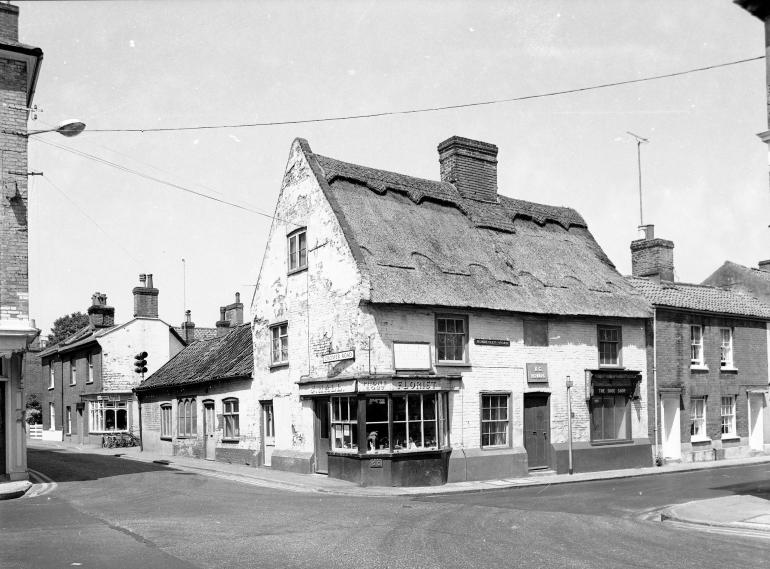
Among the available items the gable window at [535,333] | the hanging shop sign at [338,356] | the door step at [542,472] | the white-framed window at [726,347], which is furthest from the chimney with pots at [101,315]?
the white-framed window at [726,347]

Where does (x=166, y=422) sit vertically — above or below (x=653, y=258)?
below

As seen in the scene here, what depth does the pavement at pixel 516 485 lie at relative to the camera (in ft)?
43.9

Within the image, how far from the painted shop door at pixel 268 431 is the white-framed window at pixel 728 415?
16333 mm

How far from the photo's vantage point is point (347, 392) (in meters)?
20.8

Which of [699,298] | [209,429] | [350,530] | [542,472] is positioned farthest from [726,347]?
[350,530]

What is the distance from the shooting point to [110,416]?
Result: 140ft

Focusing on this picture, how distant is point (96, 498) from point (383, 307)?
836cm

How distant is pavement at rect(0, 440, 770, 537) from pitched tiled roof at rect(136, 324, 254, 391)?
3.08 meters

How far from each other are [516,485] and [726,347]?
1308 centimetres

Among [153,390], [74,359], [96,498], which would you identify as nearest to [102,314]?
[74,359]

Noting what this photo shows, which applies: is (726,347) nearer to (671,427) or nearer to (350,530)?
(671,427)

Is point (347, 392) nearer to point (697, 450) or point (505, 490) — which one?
point (505, 490)

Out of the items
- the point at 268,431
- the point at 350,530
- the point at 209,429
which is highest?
the point at 350,530

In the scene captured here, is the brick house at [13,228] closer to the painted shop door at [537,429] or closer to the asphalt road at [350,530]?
the asphalt road at [350,530]
